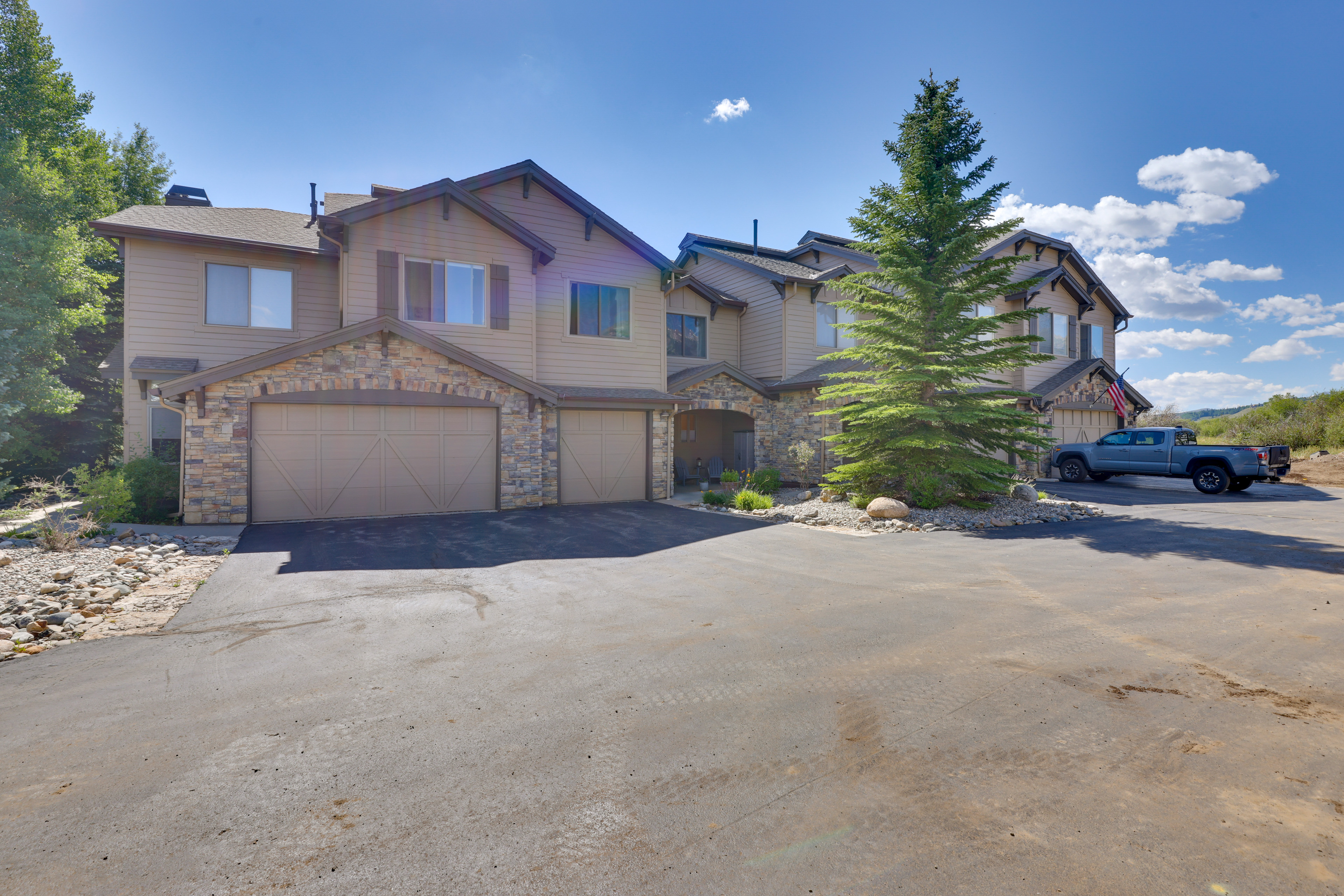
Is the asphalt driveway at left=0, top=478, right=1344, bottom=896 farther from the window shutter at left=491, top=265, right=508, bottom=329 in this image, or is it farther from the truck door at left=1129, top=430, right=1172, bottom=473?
the truck door at left=1129, top=430, right=1172, bottom=473

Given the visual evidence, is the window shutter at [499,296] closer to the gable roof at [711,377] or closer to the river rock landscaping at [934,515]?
the gable roof at [711,377]

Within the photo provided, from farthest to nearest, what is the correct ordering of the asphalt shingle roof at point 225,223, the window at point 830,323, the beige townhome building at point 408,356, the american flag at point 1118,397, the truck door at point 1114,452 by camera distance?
the american flag at point 1118,397
the window at point 830,323
the truck door at point 1114,452
the asphalt shingle roof at point 225,223
the beige townhome building at point 408,356

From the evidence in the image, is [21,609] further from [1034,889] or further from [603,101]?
[603,101]

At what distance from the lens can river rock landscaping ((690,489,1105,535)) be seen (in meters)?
11.8

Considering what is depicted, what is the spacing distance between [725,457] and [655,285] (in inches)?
299

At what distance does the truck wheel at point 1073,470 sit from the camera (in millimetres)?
20234

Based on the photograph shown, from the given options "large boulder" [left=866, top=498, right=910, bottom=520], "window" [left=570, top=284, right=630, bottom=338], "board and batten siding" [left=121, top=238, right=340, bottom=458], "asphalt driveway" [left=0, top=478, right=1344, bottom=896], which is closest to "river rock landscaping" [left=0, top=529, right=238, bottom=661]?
"asphalt driveway" [left=0, top=478, right=1344, bottom=896]

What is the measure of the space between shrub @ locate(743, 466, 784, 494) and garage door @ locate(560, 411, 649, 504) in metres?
2.86

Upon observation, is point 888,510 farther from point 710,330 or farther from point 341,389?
point 341,389

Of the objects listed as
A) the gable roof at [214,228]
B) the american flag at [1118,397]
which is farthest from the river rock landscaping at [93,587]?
the american flag at [1118,397]

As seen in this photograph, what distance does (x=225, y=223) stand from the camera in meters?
14.3

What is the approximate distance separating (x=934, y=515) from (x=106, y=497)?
49.6ft

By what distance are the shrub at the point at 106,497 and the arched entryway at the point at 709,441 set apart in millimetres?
13897

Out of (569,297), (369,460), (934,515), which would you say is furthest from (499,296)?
(934,515)
